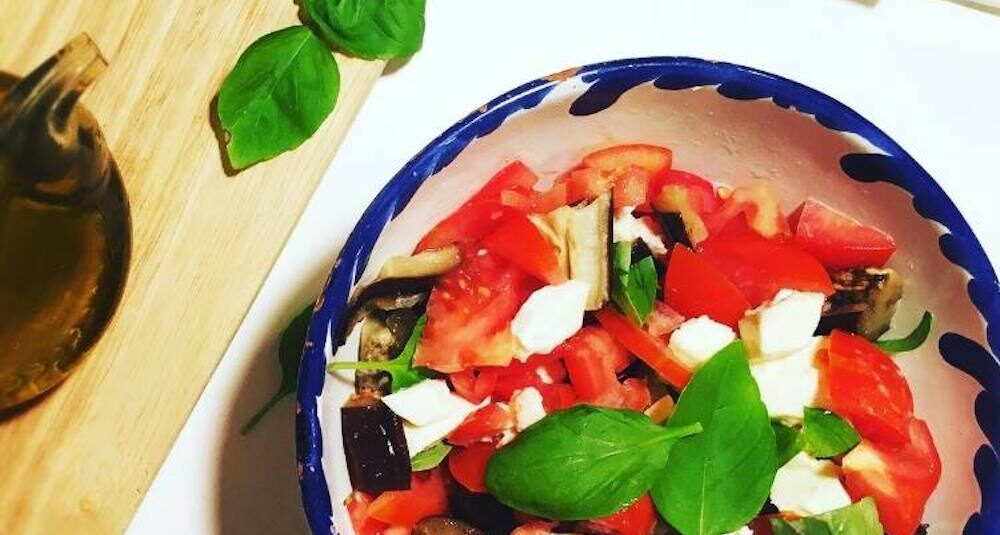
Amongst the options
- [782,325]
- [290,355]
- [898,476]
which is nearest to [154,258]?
[290,355]

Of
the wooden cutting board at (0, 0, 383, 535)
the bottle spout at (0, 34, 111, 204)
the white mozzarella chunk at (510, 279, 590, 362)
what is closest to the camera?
the bottle spout at (0, 34, 111, 204)

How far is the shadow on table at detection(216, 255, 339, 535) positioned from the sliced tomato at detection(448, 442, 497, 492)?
0.62 feet

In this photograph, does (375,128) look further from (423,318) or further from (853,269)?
(853,269)

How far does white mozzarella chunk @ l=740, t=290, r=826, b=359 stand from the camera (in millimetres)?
838

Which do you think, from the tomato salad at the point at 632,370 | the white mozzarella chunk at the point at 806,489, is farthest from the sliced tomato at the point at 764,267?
the white mozzarella chunk at the point at 806,489

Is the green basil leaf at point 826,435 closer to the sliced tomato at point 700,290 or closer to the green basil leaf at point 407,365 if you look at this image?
the sliced tomato at point 700,290

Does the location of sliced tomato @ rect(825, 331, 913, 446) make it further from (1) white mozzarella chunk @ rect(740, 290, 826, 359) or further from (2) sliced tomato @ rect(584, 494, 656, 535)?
(2) sliced tomato @ rect(584, 494, 656, 535)

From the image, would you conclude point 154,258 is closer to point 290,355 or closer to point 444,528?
point 290,355

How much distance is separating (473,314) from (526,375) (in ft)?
0.20

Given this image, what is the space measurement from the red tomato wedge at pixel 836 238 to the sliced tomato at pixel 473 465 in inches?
10.6

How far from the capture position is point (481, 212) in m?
0.87

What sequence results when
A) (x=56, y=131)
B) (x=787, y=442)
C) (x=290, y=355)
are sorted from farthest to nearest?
1. (x=290, y=355)
2. (x=787, y=442)
3. (x=56, y=131)

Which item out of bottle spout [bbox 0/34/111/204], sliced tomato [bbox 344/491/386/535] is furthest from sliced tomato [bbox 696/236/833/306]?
bottle spout [bbox 0/34/111/204]

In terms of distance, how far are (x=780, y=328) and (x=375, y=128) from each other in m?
0.36
